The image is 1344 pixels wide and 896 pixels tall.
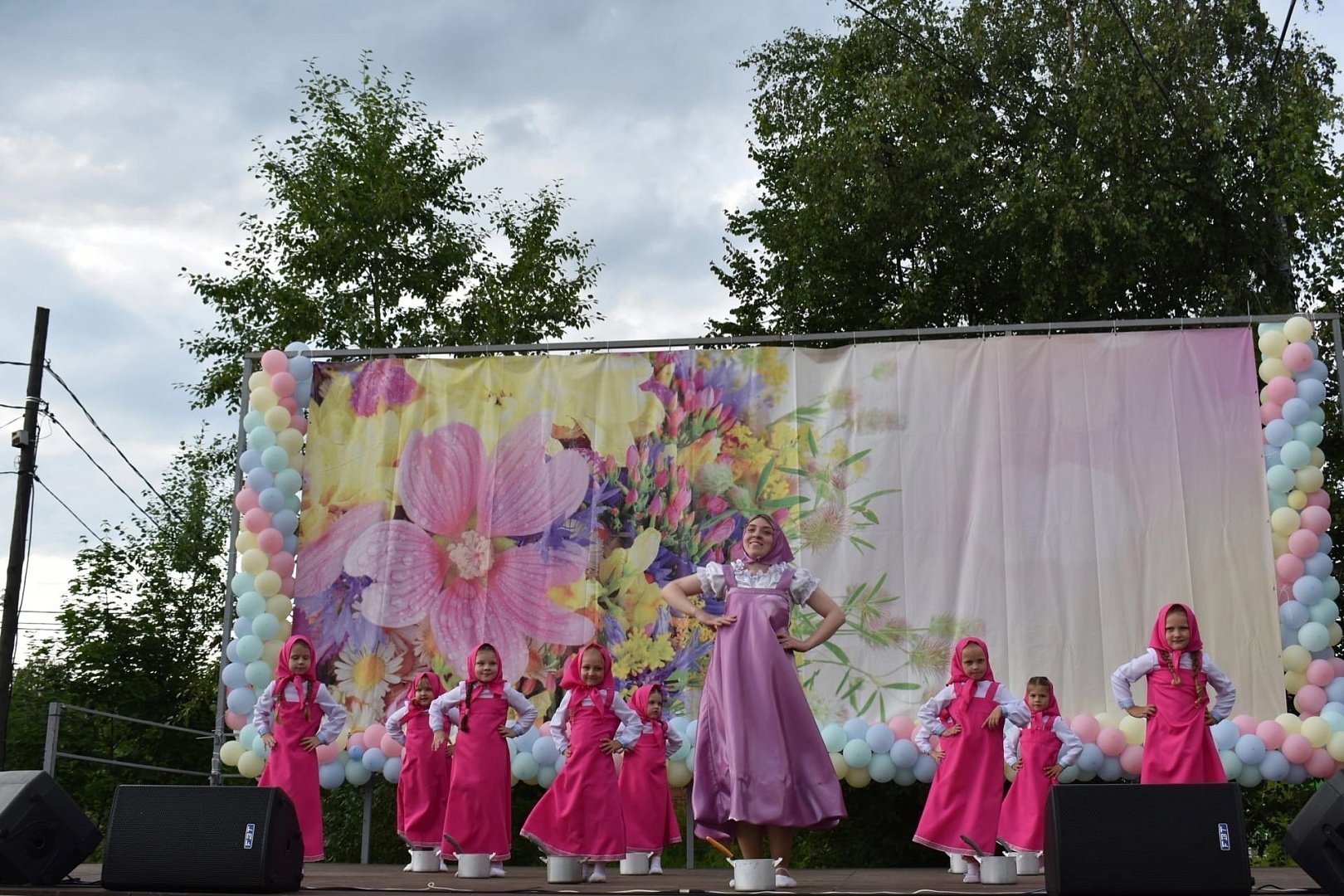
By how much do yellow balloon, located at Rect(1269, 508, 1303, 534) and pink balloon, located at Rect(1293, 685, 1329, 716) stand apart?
0.99m

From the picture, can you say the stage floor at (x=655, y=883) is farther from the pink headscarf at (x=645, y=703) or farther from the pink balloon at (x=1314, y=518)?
the pink balloon at (x=1314, y=518)

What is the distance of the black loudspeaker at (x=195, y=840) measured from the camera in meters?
4.73

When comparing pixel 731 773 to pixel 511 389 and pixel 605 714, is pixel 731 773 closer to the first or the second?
pixel 605 714

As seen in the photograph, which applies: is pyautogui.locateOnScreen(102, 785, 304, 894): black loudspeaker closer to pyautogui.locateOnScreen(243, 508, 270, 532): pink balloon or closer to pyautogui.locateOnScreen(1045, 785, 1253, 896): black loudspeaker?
pyautogui.locateOnScreen(1045, 785, 1253, 896): black loudspeaker

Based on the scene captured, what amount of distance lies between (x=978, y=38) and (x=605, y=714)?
10.2m

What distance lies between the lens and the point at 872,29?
1595 cm

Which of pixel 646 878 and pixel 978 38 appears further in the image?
pixel 978 38

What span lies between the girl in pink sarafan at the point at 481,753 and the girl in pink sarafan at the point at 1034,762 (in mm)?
2606

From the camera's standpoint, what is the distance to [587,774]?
6.88 metres

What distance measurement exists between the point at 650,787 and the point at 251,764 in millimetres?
2698

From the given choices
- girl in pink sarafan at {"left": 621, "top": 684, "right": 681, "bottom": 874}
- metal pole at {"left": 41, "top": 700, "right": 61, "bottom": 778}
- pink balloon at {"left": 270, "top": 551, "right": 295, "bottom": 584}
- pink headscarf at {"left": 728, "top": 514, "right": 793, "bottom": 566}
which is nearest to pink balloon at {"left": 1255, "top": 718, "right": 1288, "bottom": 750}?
girl in pink sarafan at {"left": 621, "top": 684, "right": 681, "bottom": 874}

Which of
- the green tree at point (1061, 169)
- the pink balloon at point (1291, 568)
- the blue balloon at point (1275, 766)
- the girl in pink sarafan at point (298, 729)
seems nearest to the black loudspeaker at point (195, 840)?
the girl in pink sarafan at point (298, 729)

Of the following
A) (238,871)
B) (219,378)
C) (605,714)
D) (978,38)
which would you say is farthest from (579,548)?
(219,378)

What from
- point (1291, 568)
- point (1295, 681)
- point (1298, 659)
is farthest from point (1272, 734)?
point (1291, 568)
